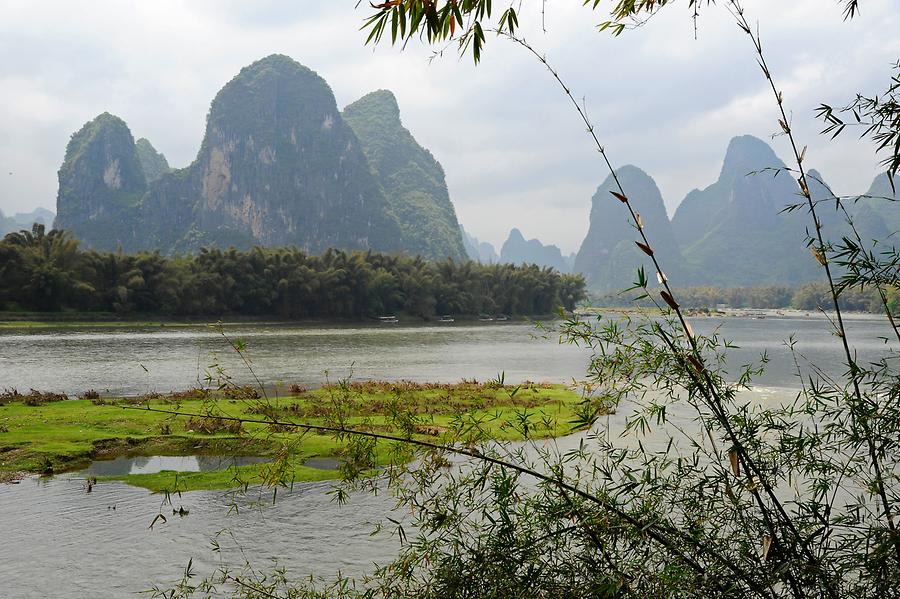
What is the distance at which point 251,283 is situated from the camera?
65562mm

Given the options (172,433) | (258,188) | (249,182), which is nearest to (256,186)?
(258,188)

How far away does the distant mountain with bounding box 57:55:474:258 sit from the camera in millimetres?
165250

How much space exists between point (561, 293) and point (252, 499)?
282ft

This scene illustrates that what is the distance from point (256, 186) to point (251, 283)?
120 meters

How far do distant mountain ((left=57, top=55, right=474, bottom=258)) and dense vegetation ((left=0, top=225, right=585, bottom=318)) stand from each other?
303ft

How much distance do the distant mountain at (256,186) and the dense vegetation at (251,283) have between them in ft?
303

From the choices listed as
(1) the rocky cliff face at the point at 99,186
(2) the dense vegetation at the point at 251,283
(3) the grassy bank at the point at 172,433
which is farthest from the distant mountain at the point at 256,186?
(3) the grassy bank at the point at 172,433

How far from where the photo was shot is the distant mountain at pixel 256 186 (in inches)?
6506

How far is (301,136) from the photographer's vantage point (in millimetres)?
185875

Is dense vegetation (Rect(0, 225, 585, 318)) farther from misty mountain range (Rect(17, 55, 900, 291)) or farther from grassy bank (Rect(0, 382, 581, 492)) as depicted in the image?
misty mountain range (Rect(17, 55, 900, 291))

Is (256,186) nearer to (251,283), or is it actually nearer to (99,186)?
(99,186)

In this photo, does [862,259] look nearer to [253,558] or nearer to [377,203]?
[253,558]

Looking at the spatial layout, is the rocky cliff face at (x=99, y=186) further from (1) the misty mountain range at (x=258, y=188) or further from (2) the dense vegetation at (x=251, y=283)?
(2) the dense vegetation at (x=251, y=283)

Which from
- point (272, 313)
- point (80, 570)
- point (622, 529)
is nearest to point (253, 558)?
point (80, 570)
